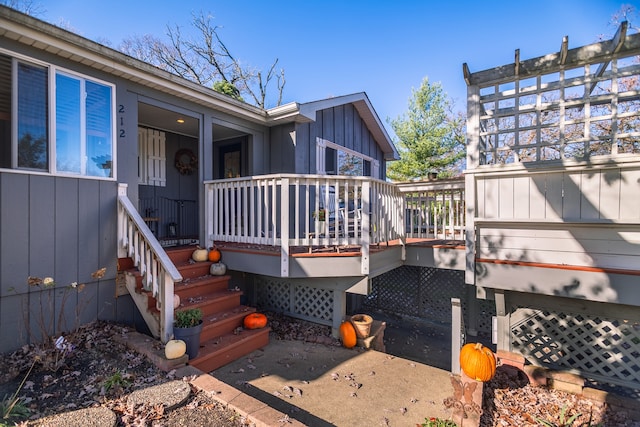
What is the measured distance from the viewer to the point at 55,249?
3721 mm

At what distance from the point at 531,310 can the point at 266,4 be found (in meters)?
14.4

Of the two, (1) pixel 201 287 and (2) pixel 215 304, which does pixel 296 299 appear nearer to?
(2) pixel 215 304

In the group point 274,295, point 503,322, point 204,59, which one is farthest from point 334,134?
point 204,59

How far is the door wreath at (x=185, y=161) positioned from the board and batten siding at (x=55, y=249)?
3244 millimetres

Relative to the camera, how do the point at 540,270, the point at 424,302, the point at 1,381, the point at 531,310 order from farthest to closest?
the point at 424,302 < the point at 531,310 < the point at 540,270 < the point at 1,381

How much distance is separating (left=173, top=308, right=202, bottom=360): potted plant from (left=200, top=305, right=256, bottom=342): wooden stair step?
432 mm

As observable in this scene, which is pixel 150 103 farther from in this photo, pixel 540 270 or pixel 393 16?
pixel 393 16

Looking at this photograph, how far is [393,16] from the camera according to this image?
33.4 feet

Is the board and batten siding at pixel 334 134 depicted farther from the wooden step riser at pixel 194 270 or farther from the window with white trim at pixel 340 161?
the wooden step riser at pixel 194 270

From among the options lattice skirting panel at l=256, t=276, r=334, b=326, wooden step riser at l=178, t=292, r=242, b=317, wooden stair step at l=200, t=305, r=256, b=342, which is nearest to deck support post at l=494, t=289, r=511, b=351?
lattice skirting panel at l=256, t=276, r=334, b=326

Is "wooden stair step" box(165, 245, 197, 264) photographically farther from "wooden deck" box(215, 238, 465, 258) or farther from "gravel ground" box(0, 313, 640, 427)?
"gravel ground" box(0, 313, 640, 427)

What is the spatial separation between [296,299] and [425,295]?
3.40 metres

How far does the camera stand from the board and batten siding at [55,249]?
3.39 m

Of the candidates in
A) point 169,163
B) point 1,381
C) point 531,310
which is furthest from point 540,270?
point 169,163
